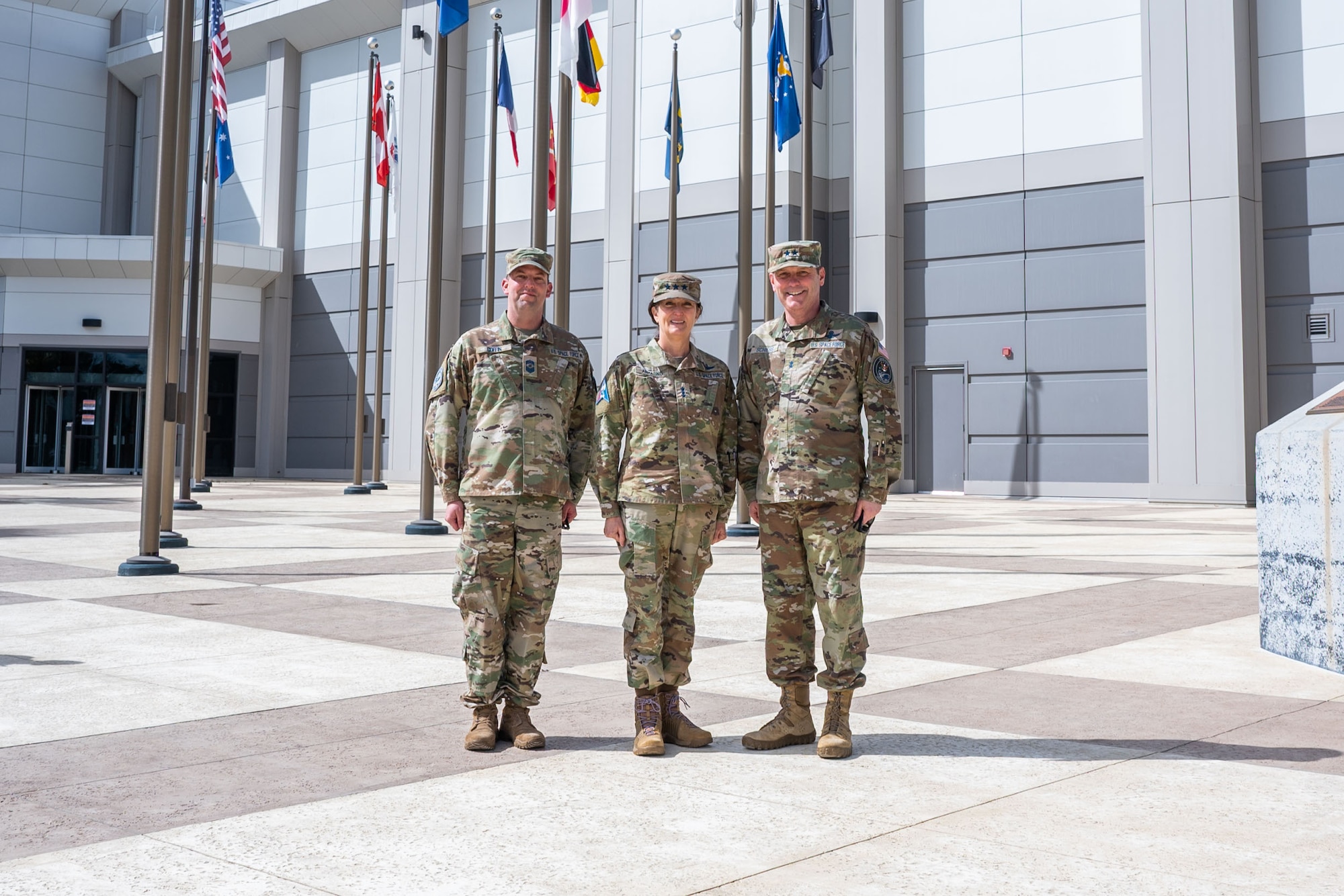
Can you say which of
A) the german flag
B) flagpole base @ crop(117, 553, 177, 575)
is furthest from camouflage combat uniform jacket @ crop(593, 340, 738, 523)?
the german flag

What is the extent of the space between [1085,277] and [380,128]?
15188 mm

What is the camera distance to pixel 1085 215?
88.0ft

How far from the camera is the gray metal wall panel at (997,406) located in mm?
27812

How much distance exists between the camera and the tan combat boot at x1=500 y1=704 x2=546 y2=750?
17.2 feet

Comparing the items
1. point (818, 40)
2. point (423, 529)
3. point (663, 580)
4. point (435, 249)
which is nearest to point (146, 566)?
point (423, 529)

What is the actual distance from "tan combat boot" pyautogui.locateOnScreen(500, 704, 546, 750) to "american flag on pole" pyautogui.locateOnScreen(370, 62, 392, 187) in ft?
74.4

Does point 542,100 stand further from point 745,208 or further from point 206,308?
point 206,308

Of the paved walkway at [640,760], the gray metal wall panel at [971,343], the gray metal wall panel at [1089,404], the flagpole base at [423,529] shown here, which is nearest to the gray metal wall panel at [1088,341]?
the gray metal wall panel at [1089,404]

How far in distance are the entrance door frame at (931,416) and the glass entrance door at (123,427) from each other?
23.0 metres

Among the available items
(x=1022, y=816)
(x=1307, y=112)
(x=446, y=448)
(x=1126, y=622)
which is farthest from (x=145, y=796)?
(x=1307, y=112)

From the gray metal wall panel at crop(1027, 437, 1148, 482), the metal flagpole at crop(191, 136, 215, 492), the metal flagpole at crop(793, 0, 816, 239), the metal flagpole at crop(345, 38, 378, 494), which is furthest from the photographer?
the metal flagpole at crop(345, 38, 378, 494)

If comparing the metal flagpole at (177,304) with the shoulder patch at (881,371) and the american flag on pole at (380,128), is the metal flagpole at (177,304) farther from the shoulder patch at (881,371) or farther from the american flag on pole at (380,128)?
the american flag on pole at (380,128)

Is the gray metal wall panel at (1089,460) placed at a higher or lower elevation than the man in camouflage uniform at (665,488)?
higher

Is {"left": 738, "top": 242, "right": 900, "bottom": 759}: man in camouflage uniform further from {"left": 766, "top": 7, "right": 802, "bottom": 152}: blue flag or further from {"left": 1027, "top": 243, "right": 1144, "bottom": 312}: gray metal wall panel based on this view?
{"left": 1027, "top": 243, "right": 1144, "bottom": 312}: gray metal wall panel
